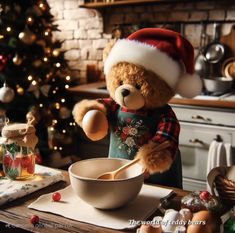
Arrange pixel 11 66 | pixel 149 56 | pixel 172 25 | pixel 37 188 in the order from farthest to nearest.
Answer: pixel 172 25, pixel 11 66, pixel 149 56, pixel 37 188

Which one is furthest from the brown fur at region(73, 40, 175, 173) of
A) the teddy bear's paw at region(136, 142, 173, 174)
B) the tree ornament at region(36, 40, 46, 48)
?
the tree ornament at region(36, 40, 46, 48)

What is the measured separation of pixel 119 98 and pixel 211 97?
1240 millimetres

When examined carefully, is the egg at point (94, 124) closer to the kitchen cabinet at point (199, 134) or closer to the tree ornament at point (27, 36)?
the kitchen cabinet at point (199, 134)

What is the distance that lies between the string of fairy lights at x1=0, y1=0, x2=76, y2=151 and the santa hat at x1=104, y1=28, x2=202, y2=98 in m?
1.39

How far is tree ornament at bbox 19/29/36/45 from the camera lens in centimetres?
263

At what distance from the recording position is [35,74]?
279 cm

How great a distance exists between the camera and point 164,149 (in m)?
1.09

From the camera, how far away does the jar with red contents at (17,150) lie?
1089mm

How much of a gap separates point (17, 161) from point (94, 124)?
269 mm

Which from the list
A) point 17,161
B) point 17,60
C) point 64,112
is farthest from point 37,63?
point 17,161

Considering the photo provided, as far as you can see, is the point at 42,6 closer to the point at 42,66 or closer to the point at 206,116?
the point at 42,66

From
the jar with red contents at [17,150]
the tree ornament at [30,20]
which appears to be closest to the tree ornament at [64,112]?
the tree ornament at [30,20]

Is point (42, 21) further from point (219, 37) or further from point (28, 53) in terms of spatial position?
point (219, 37)

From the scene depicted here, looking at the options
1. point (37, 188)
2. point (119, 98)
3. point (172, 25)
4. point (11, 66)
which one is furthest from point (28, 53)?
point (37, 188)
